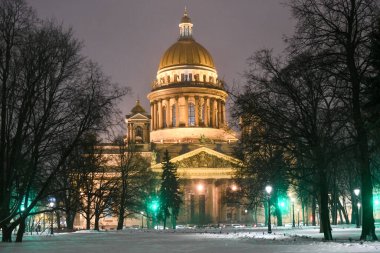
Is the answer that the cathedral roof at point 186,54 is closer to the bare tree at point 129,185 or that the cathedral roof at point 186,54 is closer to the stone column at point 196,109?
the stone column at point 196,109

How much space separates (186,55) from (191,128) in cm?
1727

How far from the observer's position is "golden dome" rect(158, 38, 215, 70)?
144m

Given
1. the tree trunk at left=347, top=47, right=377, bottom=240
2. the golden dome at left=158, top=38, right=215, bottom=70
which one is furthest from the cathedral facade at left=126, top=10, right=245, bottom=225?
the tree trunk at left=347, top=47, right=377, bottom=240

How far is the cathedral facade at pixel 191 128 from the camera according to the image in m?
118

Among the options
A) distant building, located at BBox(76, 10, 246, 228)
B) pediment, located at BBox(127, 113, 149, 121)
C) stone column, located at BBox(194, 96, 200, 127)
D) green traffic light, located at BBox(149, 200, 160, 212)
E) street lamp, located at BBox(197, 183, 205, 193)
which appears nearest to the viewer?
green traffic light, located at BBox(149, 200, 160, 212)

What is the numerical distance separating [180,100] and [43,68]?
11021cm

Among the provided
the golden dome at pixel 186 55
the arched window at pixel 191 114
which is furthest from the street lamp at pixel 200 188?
the golden dome at pixel 186 55

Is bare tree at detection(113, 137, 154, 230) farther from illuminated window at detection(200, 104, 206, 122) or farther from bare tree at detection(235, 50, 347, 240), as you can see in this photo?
illuminated window at detection(200, 104, 206, 122)

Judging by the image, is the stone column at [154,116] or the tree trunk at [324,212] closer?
the tree trunk at [324,212]

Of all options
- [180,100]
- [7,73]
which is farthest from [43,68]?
[180,100]

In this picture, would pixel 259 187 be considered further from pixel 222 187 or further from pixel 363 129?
pixel 222 187

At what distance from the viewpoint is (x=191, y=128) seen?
137 metres

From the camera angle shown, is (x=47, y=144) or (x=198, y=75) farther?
(x=198, y=75)

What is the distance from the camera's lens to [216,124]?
141250 mm
